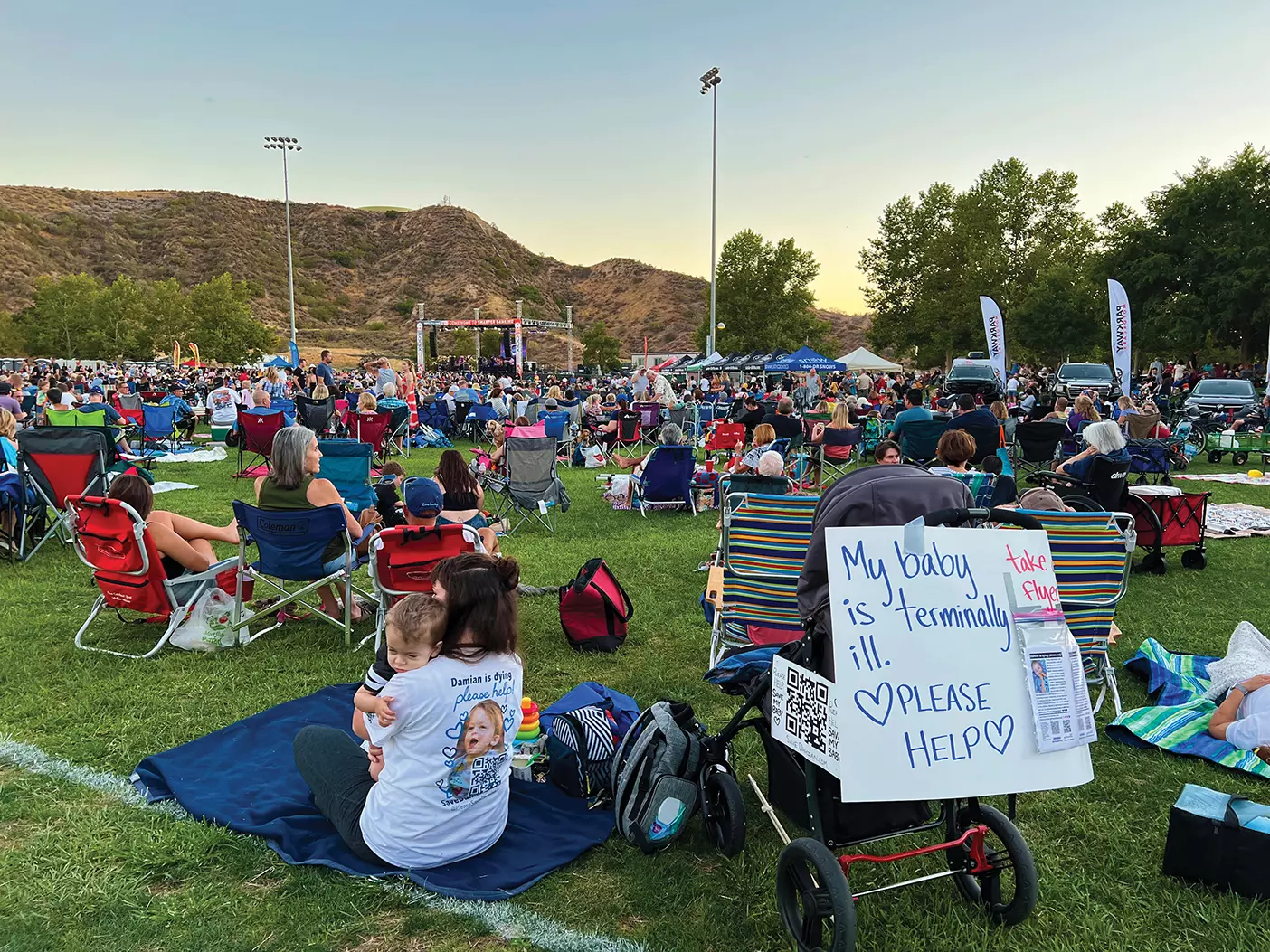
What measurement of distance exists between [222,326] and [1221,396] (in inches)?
2297

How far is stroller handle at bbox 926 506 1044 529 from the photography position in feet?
7.22

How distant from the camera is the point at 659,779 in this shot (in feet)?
9.25

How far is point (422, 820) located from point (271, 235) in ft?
481

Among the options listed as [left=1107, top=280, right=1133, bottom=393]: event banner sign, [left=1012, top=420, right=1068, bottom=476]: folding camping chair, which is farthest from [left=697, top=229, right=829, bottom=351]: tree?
[left=1012, top=420, right=1068, bottom=476]: folding camping chair

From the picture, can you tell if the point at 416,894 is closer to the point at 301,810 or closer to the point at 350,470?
the point at 301,810

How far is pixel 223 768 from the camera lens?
11.0ft

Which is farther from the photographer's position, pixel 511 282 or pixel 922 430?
pixel 511 282

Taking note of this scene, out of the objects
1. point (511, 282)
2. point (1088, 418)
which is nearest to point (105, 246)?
point (511, 282)

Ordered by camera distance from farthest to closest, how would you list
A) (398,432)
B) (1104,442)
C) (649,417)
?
1. (649,417)
2. (398,432)
3. (1104,442)

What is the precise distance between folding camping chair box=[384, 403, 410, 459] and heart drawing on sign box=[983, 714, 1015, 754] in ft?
40.5

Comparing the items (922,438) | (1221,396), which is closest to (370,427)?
(922,438)

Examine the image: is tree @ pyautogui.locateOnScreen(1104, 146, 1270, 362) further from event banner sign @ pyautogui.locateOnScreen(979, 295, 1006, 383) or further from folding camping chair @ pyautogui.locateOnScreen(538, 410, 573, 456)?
folding camping chair @ pyautogui.locateOnScreen(538, 410, 573, 456)

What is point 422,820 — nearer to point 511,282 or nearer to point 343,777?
point 343,777

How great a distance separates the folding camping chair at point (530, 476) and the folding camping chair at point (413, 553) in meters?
3.63
